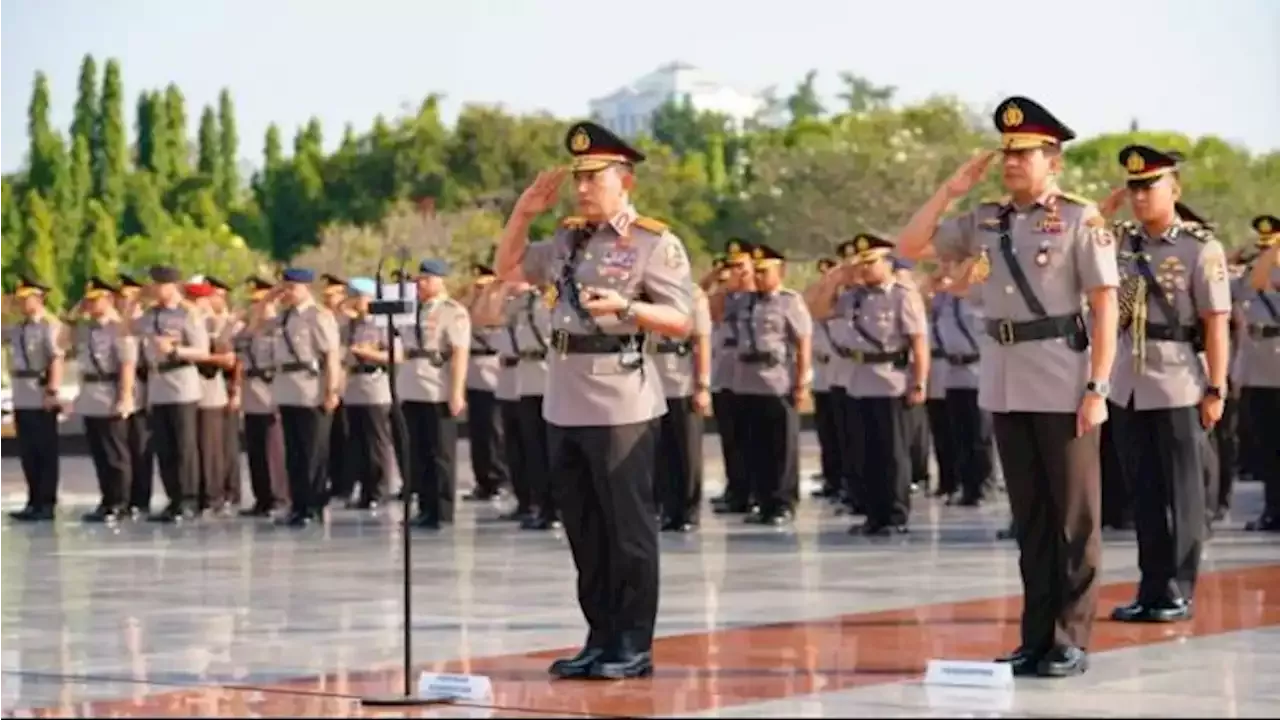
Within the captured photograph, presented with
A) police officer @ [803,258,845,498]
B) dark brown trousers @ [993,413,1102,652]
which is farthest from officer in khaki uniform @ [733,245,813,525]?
dark brown trousers @ [993,413,1102,652]

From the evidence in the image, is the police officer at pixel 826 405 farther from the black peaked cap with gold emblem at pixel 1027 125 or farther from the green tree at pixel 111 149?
the green tree at pixel 111 149

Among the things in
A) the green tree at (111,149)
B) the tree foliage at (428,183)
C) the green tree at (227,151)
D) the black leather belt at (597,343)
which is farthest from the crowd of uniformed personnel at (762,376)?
the green tree at (227,151)

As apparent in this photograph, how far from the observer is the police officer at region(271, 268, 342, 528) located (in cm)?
1845

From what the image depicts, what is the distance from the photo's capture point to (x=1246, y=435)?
20125mm

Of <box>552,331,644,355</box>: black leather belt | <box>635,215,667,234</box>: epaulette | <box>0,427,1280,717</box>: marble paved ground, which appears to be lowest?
<box>0,427,1280,717</box>: marble paved ground

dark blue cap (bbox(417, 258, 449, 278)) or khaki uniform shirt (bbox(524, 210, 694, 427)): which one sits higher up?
dark blue cap (bbox(417, 258, 449, 278))

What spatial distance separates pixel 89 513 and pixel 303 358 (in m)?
2.36

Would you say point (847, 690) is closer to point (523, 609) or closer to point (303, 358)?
point (523, 609)

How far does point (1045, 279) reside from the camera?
Answer: 32.2 feet

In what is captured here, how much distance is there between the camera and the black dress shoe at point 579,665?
970 cm

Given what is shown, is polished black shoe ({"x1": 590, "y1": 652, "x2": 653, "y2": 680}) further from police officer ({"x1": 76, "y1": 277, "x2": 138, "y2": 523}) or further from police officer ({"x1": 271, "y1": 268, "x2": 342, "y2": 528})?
police officer ({"x1": 76, "y1": 277, "x2": 138, "y2": 523})

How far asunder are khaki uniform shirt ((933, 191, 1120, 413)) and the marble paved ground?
0.98 m

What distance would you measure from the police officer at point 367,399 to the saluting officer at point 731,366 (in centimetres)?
226

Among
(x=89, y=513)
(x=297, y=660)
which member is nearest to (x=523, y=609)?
(x=297, y=660)
